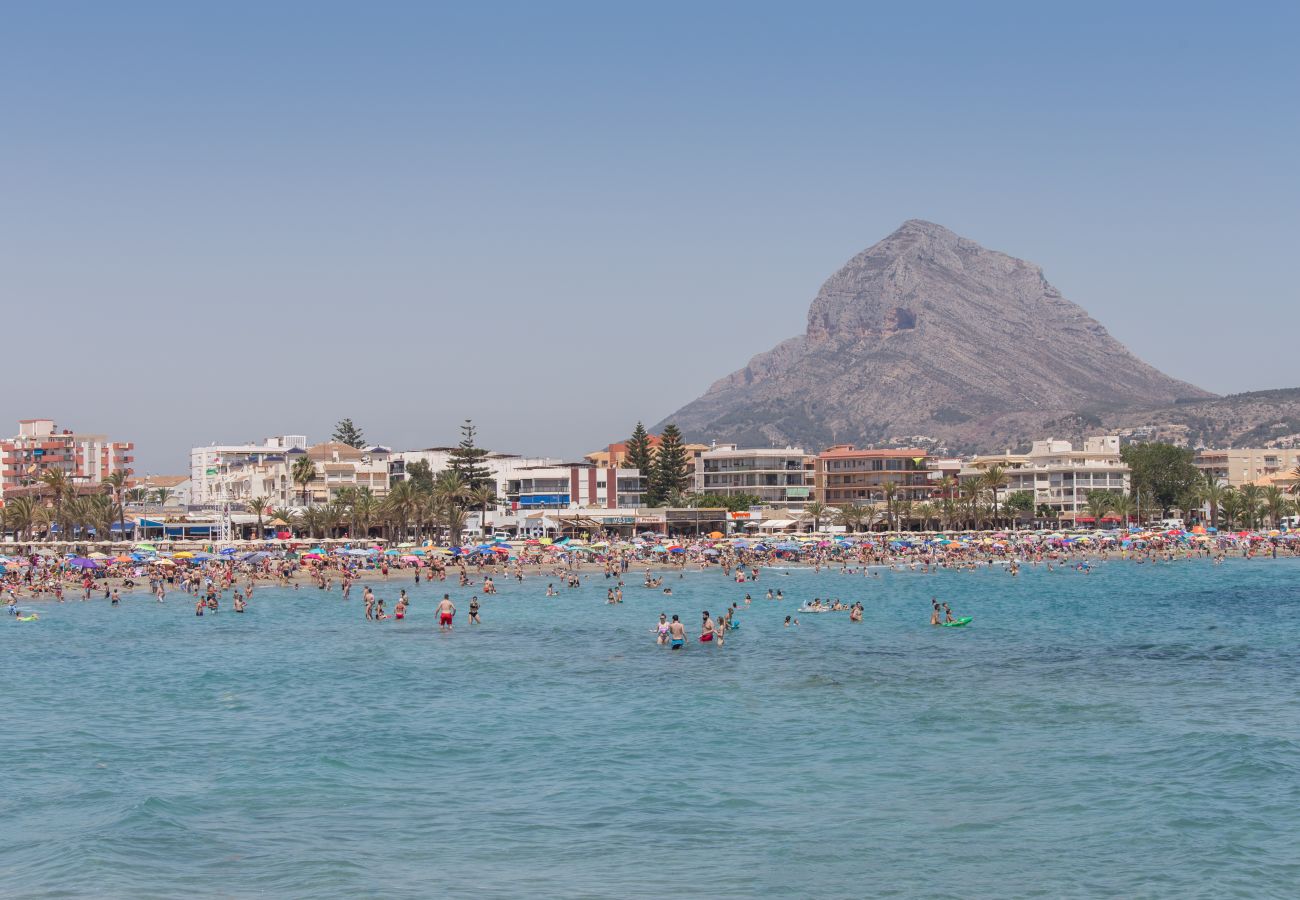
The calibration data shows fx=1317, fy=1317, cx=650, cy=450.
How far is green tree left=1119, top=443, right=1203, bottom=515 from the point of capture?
132 m

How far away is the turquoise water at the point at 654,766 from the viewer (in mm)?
16375

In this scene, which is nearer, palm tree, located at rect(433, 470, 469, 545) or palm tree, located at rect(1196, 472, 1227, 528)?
palm tree, located at rect(433, 470, 469, 545)

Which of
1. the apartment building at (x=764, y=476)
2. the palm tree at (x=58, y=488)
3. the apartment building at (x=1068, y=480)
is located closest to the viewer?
the palm tree at (x=58, y=488)

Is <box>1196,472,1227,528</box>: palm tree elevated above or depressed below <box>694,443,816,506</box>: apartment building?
below

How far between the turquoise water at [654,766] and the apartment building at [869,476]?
290 ft

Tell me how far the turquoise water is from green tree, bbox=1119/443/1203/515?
93641mm

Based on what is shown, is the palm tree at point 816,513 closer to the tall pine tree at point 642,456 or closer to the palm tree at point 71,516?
the tall pine tree at point 642,456

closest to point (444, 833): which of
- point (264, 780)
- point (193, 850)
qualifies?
point (193, 850)

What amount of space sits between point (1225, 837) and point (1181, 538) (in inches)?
3536

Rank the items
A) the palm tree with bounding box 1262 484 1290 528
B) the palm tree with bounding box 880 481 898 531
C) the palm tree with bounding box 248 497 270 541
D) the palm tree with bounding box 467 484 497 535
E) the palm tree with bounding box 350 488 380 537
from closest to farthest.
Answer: the palm tree with bounding box 350 488 380 537, the palm tree with bounding box 248 497 270 541, the palm tree with bounding box 467 484 497 535, the palm tree with bounding box 880 481 898 531, the palm tree with bounding box 1262 484 1290 528

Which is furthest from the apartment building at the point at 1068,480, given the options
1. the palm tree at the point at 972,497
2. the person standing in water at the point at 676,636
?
the person standing in water at the point at 676,636

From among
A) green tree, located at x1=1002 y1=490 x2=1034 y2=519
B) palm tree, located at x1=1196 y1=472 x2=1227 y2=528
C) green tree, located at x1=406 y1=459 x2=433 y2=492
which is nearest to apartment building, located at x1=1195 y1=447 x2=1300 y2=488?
palm tree, located at x1=1196 y1=472 x2=1227 y2=528

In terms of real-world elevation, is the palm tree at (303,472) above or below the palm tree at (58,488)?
above

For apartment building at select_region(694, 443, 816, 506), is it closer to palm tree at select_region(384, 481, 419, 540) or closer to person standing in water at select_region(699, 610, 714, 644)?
palm tree at select_region(384, 481, 419, 540)
